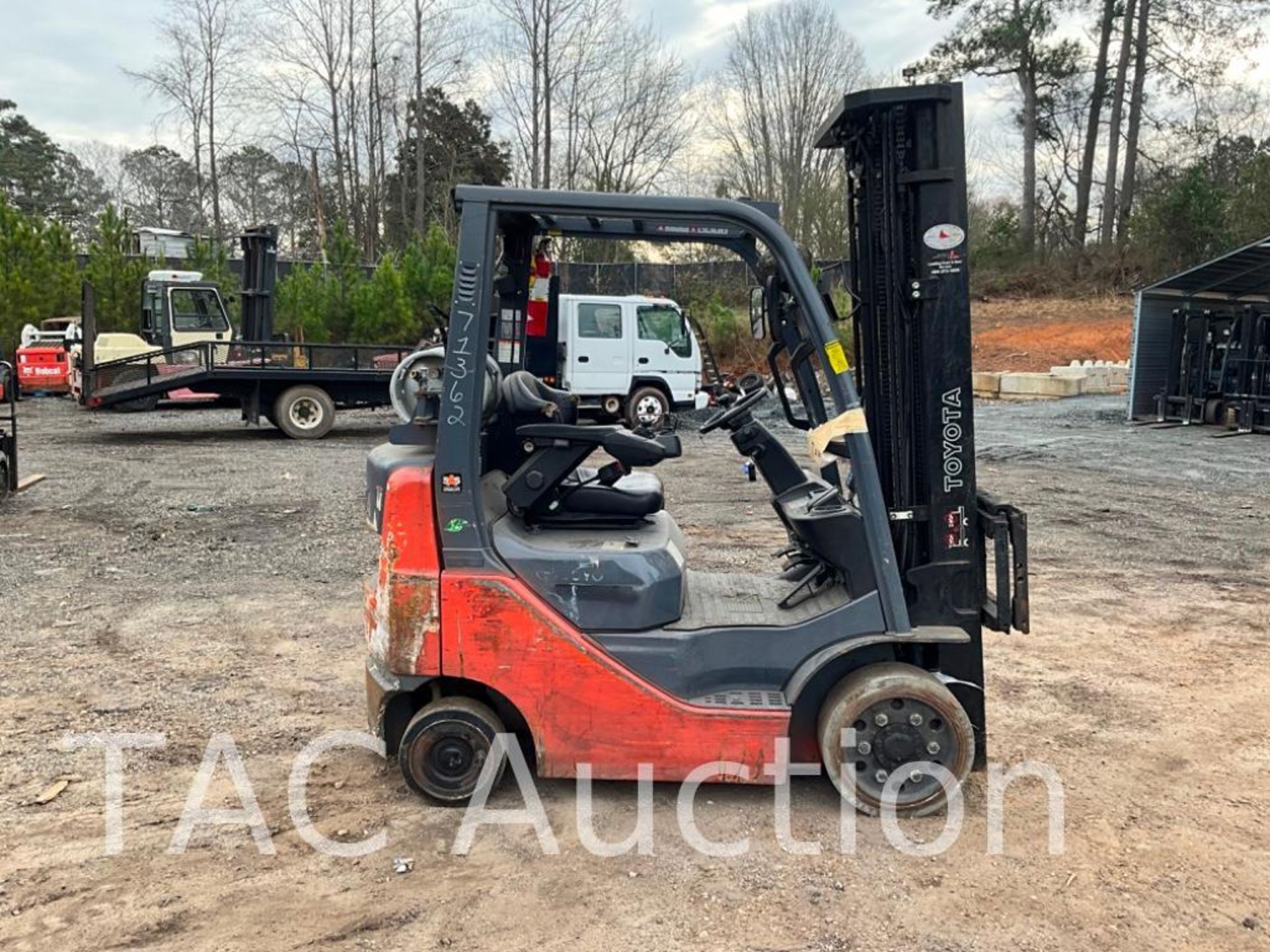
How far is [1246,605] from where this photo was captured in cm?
646

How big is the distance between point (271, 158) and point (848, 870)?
41139 millimetres

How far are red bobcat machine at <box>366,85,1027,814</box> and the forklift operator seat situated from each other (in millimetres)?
14

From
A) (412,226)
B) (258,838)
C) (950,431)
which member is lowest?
(258,838)

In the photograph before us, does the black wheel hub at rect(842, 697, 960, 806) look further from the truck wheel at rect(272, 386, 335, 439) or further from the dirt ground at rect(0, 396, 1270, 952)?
the truck wheel at rect(272, 386, 335, 439)

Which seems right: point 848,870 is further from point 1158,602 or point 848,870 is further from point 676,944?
point 1158,602

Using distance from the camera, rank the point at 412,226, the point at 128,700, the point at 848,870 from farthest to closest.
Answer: the point at 412,226, the point at 128,700, the point at 848,870

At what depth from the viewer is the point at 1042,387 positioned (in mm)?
22312

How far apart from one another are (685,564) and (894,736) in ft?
3.25

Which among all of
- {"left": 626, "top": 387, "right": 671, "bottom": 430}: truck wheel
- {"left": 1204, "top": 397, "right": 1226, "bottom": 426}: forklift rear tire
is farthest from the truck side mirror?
{"left": 1204, "top": 397, "right": 1226, "bottom": 426}: forklift rear tire

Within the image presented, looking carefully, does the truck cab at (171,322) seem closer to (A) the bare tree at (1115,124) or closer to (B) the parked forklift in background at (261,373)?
(B) the parked forklift in background at (261,373)

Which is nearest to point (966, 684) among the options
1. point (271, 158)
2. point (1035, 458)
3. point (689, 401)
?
point (1035, 458)

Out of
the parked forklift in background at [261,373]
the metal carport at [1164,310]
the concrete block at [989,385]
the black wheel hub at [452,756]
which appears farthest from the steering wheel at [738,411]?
the concrete block at [989,385]

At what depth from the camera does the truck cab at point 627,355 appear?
54.7ft

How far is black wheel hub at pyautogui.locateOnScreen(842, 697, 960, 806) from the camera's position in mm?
3484
